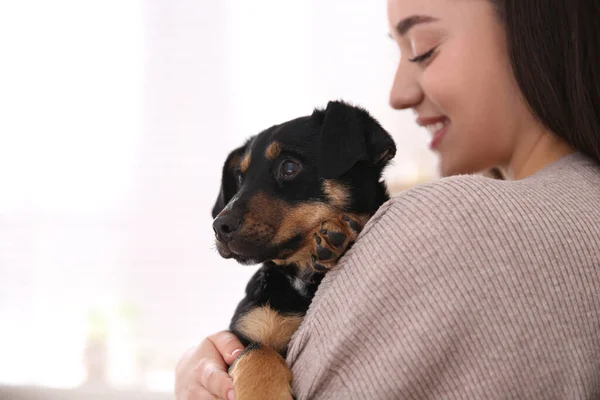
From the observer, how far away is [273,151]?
165 cm

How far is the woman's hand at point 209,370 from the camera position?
4.48 feet

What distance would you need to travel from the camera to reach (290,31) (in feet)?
11.6

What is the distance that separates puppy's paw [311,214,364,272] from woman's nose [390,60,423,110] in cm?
50

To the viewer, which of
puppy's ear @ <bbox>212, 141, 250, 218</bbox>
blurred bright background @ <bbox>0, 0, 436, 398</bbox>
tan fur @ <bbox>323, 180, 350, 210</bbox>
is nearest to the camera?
tan fur @ <bbox>323, 180, 350, 210</bbox>

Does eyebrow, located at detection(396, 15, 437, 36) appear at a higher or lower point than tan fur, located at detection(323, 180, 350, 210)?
higher

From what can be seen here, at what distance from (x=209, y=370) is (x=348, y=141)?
66 centimetres

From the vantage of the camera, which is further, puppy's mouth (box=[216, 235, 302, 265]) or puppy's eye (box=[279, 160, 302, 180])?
puppy's eye (box=[279, 160, 302, 180])

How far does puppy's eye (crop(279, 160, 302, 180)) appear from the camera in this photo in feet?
5.28

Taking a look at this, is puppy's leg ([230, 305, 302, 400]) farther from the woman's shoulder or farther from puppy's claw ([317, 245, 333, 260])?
the woman's shoulder

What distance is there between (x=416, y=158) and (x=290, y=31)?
1.06 metres

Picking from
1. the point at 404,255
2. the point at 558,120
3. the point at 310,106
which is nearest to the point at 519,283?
the point at 404,255

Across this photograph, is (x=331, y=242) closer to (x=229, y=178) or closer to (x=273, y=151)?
(x=273, y=151)

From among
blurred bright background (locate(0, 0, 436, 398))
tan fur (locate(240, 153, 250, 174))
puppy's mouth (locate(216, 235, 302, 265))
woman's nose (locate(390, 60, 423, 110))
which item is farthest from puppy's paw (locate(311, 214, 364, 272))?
blurred bright background (locate(0, 0, 436, 398))

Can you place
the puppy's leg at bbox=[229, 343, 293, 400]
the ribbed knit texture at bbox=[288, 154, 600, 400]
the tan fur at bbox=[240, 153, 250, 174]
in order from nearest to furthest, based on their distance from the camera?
the ribbed knit texture at bbox=[288, 154, 600, 400] → the puppy's leg at bbox=[229, 343, 293, 400] → the tan fur at bbox=[240, 153, 250, 174]
